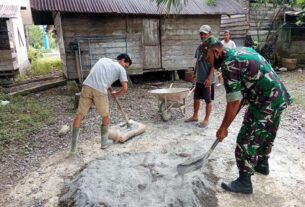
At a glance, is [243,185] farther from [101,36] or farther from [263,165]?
[101,36]

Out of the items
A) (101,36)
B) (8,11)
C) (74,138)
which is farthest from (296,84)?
(8,11)

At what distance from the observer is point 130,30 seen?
373 inches

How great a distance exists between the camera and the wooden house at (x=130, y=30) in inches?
338

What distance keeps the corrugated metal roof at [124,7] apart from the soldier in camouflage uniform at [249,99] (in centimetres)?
571

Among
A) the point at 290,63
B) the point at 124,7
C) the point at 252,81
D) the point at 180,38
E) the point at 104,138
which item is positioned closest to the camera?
the point at 252,81

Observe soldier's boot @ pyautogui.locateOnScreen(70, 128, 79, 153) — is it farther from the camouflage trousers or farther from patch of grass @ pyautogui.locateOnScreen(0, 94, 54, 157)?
the camouflage trousers

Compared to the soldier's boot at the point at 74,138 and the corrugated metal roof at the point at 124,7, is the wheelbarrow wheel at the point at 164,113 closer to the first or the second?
the soldier's boot at the point at 74,138

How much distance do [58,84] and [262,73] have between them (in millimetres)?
8189

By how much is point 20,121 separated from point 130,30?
506 centimetres

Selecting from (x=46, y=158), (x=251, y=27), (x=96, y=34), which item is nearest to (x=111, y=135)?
(x=46, y=158)

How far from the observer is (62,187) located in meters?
3.32

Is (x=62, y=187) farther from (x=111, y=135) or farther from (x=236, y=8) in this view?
(x=236, y=8)

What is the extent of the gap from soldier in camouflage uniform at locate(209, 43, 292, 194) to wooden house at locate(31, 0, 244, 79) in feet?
17.9

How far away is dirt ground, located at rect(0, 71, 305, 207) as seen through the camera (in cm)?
293
